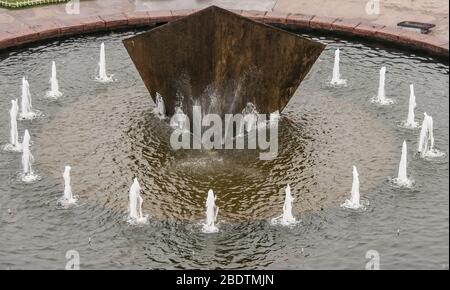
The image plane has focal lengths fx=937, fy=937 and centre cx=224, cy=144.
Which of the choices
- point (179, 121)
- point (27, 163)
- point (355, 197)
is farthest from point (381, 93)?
point (27, 163)

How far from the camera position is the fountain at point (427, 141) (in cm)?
2395

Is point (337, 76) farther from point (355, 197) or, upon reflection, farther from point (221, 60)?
point (355, 197)

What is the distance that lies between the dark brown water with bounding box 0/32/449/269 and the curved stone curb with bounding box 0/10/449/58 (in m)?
0.89

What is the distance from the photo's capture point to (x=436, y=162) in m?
23.5

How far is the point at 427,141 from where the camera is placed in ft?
79.7

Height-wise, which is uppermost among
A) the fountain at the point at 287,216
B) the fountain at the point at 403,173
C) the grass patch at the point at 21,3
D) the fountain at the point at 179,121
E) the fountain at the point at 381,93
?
the grass patch at the point at 21,3

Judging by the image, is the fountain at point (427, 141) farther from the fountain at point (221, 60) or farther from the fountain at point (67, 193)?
the fountain at point (67, 193)

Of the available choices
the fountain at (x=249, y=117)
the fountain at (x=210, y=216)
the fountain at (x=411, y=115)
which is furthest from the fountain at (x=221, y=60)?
the fountain at (x=210, y=216)

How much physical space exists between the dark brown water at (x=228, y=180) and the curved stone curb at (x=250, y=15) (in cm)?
89

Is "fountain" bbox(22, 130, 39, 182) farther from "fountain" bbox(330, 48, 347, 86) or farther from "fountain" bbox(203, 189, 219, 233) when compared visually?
"fountain" bbox(330, 48, 347, 86)

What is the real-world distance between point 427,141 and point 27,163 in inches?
402

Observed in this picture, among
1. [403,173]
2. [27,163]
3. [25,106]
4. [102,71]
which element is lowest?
[27,163]

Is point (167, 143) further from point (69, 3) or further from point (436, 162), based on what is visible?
point (69, 3)
